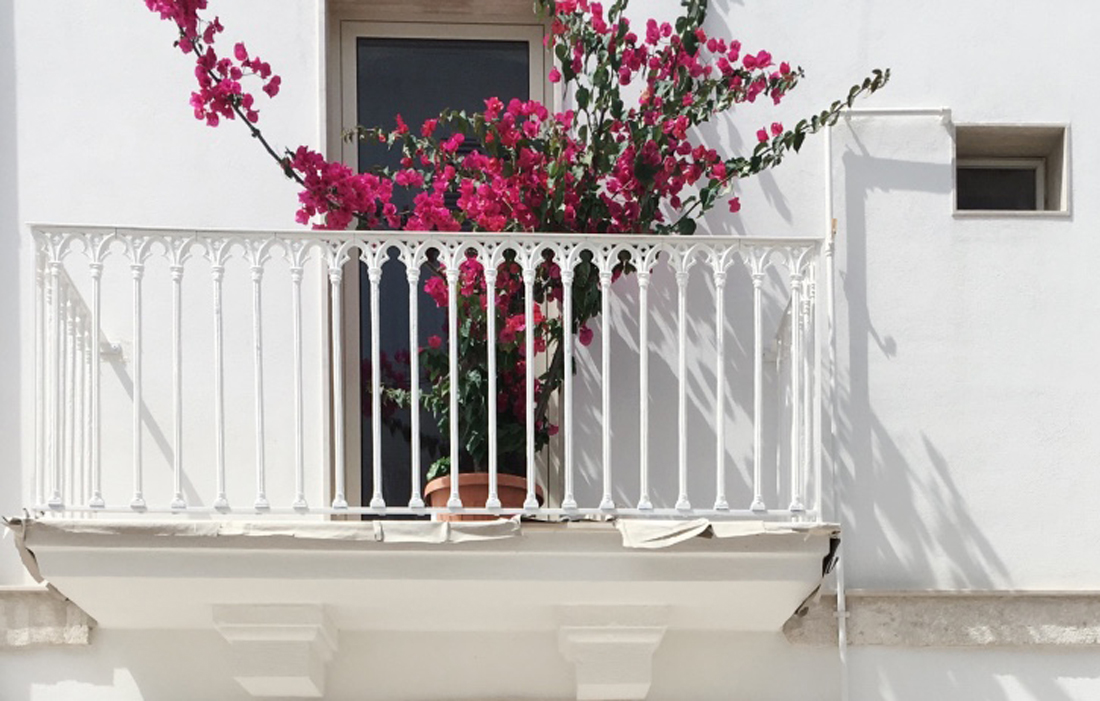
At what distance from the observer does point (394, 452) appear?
284 inches

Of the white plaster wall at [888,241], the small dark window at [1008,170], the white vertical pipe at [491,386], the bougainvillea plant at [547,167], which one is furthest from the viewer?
the small dark window at [1008,170]

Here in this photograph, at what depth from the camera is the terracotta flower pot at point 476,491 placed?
21.5ft

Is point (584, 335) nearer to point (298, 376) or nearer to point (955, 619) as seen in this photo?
point (298, 376)

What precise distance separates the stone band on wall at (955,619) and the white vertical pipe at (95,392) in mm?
2290

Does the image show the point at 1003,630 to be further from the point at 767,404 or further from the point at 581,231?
the point at 581,231

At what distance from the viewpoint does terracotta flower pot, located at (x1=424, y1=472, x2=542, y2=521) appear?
6.55m

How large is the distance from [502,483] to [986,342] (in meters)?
1.78

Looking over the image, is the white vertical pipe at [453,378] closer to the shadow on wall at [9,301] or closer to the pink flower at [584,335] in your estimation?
the pink flower at [584,335]

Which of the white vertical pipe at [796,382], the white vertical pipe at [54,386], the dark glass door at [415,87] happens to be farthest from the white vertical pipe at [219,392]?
the white vertical pipe at [796,382]

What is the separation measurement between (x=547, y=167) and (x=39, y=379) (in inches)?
69.0

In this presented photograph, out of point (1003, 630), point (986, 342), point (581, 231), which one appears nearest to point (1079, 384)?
point (986, 342)

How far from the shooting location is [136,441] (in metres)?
Result: 6.17

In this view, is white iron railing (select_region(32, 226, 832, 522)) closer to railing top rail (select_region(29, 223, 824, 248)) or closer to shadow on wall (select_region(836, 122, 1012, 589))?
railing top rail (select_region(29, 223, 824, 248))

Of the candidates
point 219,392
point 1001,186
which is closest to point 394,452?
point 219,392
